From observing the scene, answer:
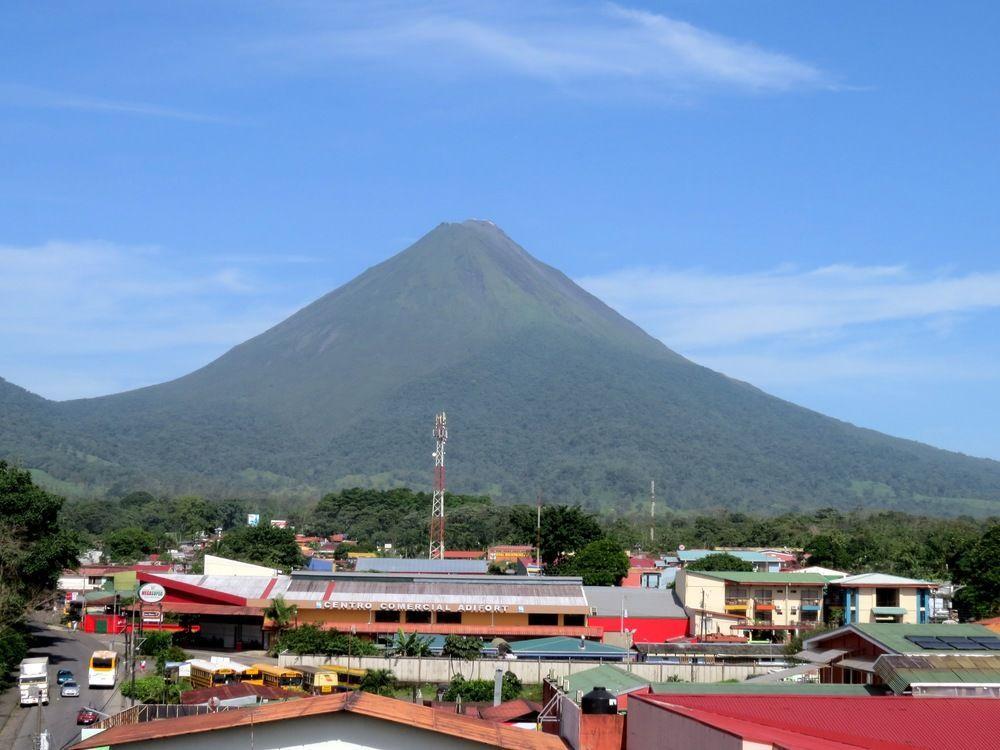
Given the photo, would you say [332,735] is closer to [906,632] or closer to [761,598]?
[906,632]

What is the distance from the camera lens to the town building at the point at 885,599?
171ft

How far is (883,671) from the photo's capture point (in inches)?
721

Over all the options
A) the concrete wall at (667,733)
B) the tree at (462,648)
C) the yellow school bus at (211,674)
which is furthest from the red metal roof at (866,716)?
the tree at (462,648)

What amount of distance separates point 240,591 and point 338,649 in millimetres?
8316

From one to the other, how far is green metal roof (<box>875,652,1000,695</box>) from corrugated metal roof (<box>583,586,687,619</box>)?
35327 millimetres

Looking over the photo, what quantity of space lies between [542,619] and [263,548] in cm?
3779

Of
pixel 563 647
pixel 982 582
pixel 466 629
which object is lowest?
pixel 563 647

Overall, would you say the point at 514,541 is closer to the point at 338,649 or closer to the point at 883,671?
the point at 338,649

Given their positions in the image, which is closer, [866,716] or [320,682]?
[866,716]

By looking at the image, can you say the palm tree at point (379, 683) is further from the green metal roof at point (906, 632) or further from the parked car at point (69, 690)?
the green metal roof at point (906, 632)

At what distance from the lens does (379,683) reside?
123 ft

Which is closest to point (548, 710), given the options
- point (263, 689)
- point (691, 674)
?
point (263, 689)

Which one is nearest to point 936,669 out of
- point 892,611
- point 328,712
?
point 328,712

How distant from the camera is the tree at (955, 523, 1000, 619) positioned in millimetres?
54844
